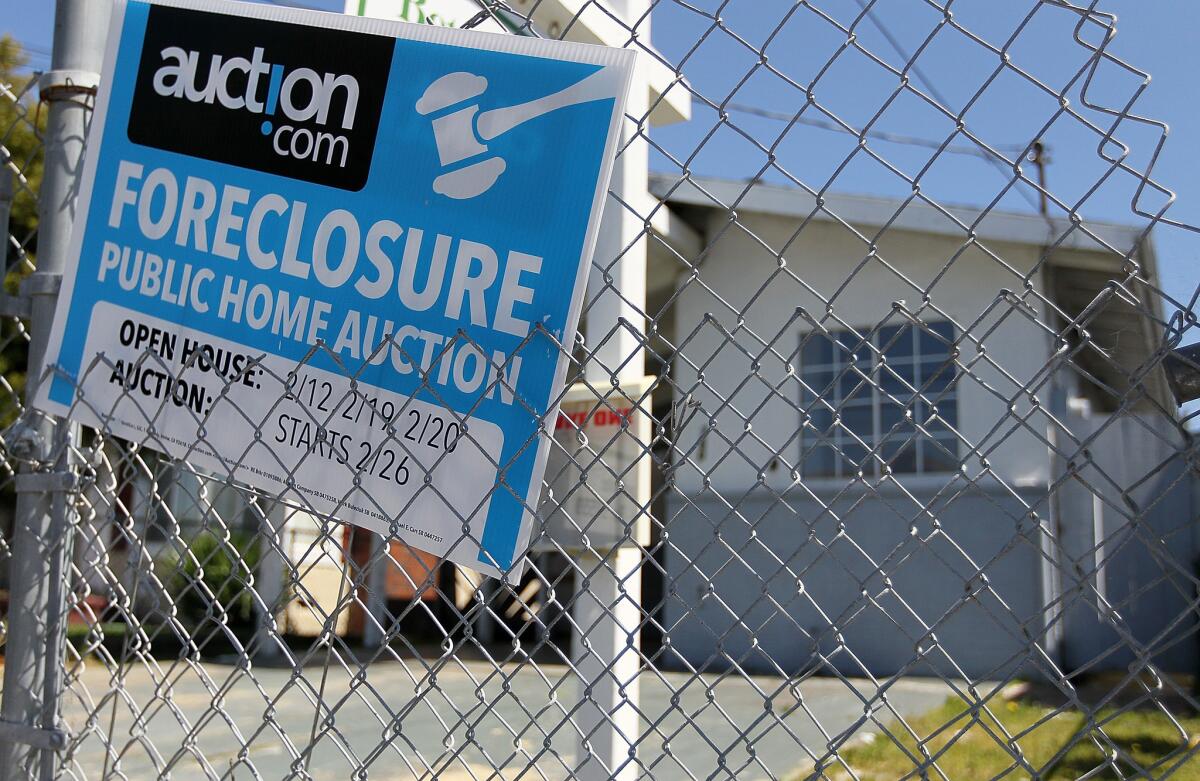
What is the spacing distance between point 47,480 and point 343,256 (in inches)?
31.6

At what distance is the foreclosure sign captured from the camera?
1.70 metres

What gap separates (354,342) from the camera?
5.94ft

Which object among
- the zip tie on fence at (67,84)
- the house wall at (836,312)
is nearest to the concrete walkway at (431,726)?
the zip tie on fence at (67,84)

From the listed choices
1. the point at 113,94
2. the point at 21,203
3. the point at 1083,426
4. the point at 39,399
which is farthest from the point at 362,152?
the point at 1083,426

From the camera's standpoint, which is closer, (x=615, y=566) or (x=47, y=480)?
(x=47, y=480)

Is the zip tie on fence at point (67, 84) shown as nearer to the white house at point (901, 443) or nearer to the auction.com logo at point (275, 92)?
the auction.com logo at point (275, 92)

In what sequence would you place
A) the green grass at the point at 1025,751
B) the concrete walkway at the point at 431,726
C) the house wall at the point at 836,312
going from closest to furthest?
the concrete walkway at the point at 431,726 < the green grass at the point at 1025,751 < the house wall at the point at 836,312

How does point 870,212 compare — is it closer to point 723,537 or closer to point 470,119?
point 723,537

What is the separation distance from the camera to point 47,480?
2.06 meters

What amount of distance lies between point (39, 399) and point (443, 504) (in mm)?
965

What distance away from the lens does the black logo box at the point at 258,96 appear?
1.86m

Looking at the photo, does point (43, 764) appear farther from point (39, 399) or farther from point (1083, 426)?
point (1083, 426)

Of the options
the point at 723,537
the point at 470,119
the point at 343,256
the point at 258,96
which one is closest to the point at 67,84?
the point at 258,96

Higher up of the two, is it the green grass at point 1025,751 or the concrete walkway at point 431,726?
the green grass at point 1025,751
